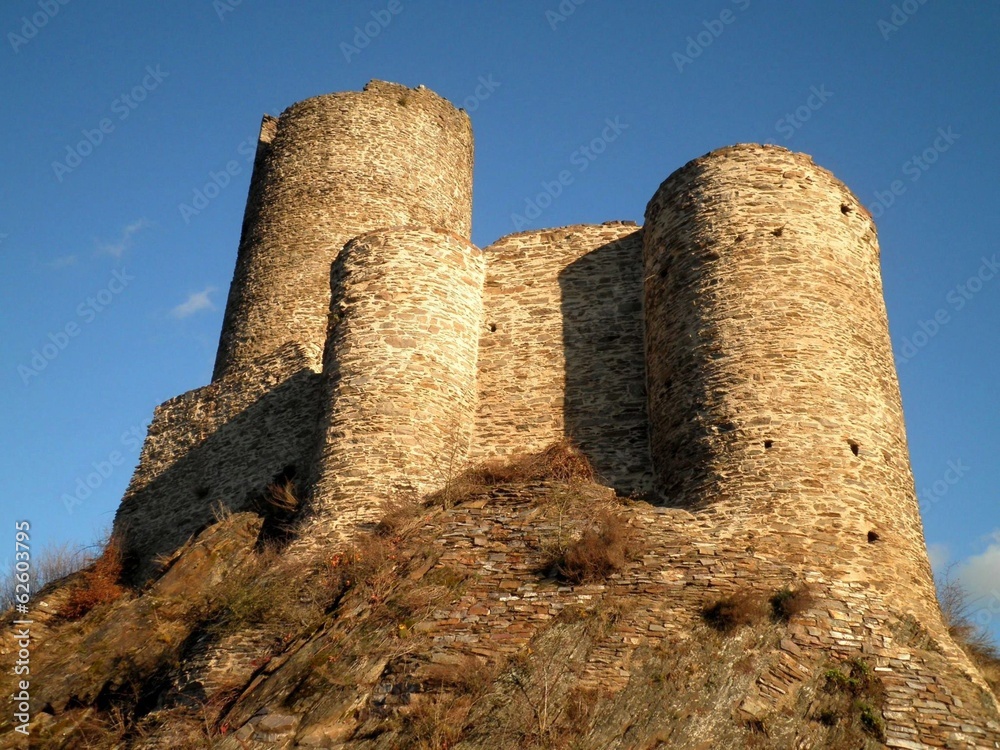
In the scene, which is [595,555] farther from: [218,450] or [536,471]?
[218,450]

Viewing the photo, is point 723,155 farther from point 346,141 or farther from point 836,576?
point 346,141

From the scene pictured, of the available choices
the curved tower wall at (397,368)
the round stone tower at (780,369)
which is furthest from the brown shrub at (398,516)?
the round stone tower at (780,369)

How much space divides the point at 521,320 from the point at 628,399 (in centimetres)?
262

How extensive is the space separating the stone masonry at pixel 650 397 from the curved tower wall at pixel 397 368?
0.04m

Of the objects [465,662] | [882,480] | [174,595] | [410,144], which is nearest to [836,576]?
[882,480]

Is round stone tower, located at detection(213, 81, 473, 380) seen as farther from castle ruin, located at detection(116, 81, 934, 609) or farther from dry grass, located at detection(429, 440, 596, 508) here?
dry grass, located at detection(429, 440, 596, 508)

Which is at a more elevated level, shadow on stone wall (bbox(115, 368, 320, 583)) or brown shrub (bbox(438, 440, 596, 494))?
shadow on stone wall (bbox(115, 368, 320, 583))

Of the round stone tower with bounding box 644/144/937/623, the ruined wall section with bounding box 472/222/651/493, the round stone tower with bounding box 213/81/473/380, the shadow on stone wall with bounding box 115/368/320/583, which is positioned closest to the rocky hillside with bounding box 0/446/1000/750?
the round stone tower with bounding box 644/144/937/623

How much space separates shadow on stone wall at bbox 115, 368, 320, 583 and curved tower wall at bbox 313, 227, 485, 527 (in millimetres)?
2656

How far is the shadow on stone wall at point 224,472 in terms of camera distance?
19.2 meters

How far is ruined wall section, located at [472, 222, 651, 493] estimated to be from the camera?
16.4m

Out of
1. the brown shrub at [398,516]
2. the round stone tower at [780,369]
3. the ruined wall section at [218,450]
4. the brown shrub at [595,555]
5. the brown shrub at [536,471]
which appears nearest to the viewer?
the brown shrub at [595,555]

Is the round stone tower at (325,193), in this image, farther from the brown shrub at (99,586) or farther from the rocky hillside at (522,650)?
the rocky hillside at (522,650)

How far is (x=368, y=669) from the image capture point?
11930mm
